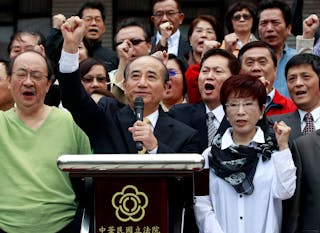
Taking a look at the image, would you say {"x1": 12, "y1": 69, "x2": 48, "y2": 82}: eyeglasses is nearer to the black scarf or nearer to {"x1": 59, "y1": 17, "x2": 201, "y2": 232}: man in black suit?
{"x1": 59, "y1": 17, "x2": 201, "y2": 232}: man in black suit

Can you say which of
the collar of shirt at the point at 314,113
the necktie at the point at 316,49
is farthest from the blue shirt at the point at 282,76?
the collar of shirt at the point at 314,113

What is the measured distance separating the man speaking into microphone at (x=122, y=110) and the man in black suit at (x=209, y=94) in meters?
0.54

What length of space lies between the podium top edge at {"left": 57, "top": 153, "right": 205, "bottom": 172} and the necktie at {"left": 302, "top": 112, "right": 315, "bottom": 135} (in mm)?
1641

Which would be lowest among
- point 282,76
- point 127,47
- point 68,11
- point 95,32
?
Answer: point 282,76

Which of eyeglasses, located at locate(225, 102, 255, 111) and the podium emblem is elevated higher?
eyeglasses, located at locate(225, 102, 255, 111)

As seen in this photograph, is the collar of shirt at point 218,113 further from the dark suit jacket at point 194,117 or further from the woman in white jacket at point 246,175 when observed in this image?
the woman in white jacket at point 246,175

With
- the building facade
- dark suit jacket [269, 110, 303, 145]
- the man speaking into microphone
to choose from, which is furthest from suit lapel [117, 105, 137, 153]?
the building facade

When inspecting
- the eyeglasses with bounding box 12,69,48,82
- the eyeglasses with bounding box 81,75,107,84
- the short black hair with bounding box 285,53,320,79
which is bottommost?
the eyeglasses with bounding box 12,69,48,82

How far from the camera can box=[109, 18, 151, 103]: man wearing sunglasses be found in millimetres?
6332

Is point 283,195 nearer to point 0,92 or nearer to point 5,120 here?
point 5,120

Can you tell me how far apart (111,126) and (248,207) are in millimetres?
946

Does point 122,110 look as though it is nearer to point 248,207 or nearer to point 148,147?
point 148,147

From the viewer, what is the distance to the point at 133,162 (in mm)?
3830

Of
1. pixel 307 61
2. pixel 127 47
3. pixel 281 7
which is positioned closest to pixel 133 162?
pixel 307 61
